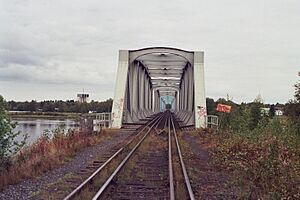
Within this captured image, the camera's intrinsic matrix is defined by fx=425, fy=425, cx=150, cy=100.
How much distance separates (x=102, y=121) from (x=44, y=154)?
1239cm

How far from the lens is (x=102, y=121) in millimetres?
25141

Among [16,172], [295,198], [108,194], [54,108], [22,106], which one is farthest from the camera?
[54,108]

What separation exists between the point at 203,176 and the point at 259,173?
1.56 meters

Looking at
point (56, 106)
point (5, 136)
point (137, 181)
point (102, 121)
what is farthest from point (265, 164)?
point (56, 106)

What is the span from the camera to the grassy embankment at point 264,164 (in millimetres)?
7914

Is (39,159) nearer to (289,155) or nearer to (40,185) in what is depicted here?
(40,185)

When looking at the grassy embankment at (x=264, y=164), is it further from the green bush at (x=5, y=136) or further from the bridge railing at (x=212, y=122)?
the bridge railing at (x=212, y=122)

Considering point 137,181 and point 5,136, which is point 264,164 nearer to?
point 137,181

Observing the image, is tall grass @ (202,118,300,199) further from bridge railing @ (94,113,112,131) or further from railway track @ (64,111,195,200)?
bridge railing @ (94,113,112,131)

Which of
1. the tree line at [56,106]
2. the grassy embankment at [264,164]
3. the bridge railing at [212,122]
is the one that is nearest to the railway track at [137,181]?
the grassy embankment at [264,164]

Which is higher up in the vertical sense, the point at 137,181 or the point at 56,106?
the point at 56,106

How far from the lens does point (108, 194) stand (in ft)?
25.3

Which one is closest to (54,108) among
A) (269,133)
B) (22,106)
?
(22,106)

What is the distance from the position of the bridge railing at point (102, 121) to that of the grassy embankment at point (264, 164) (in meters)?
10.6
